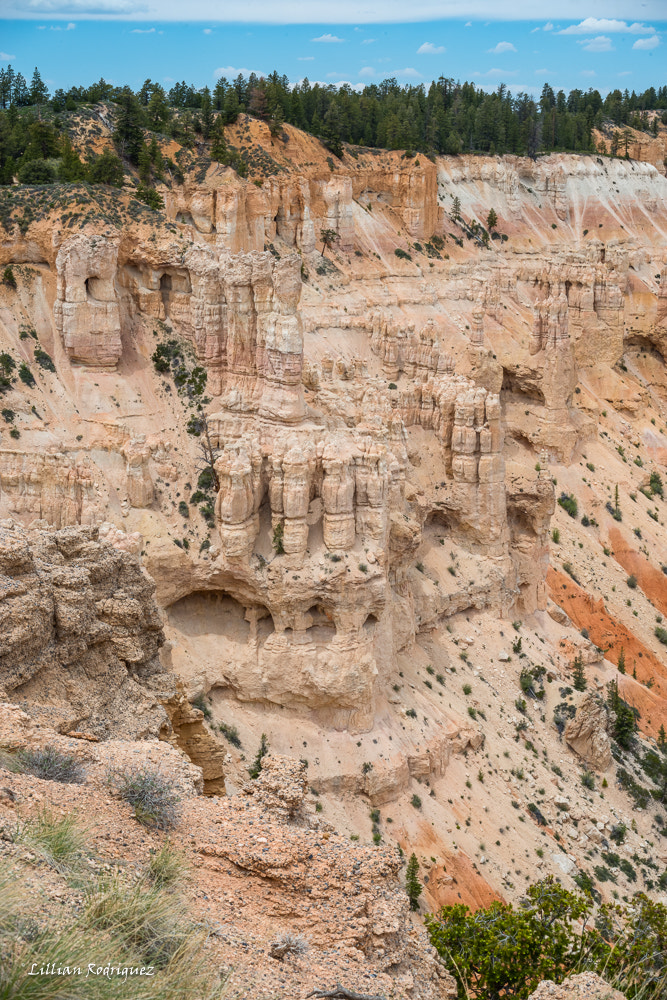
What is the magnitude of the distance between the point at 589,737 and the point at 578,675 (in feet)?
13.6

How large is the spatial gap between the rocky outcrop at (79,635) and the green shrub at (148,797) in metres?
2.78

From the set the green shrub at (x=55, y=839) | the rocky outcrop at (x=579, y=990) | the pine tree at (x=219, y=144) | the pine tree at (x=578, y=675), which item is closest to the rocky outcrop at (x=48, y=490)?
the green shrub at (x=55, y=839)

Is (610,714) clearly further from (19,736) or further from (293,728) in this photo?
(19,736)

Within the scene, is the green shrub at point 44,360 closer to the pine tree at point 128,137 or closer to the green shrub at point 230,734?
the green shrub at point 230,734

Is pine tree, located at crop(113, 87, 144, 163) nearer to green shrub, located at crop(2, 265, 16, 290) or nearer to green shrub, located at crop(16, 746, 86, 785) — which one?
green shrub, located at crop(2, 265, 16, 290)

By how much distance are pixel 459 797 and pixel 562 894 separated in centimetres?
1587

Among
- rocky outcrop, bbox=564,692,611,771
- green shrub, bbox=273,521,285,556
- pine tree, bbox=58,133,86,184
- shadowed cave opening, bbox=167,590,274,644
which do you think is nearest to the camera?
green shrub, bbox=273,521,285,556

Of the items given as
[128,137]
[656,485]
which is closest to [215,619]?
[128,137]

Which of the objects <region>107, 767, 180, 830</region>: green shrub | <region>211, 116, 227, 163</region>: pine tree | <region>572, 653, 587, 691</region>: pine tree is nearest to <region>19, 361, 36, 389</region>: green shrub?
<region>107, 767, 180, 830</region>: green shrub

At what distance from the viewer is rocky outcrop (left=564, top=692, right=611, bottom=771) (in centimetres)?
4691

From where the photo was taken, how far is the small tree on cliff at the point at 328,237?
85500mm

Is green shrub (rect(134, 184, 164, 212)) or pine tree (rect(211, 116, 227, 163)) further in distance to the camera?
pine tree (rect(211, 116, 227, 163))

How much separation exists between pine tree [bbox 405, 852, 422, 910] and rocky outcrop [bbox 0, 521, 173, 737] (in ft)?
42.9
